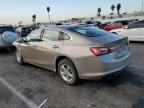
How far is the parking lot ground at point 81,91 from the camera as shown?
13.8ft

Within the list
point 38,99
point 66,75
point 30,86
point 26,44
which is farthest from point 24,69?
point 38,99

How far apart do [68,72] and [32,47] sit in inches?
75.7

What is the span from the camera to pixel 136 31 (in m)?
12.1

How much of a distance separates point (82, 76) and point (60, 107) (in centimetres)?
101

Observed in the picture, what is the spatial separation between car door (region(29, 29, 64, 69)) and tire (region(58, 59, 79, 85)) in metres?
0.31

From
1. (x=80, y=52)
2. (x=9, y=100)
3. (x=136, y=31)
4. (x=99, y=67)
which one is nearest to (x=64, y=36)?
(x=80, y=52)

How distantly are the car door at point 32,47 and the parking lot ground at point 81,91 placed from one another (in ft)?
2.11

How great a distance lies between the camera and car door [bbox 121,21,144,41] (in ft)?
38.8

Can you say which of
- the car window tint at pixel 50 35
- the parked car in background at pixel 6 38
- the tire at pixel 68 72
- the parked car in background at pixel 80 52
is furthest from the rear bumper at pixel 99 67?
the parked car in background at pixel 6 38

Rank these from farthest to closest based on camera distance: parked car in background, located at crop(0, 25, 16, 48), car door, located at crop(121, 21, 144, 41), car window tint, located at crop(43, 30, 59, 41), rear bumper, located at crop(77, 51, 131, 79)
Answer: car door, located at crop(121, 21, 144, 41) < parked car in background, located at crop(0, 25, 16, 48) < car window tint, located at crop(43, 30, 59, 41) < rear bumper, located at crop(77, 51, 131, 79)

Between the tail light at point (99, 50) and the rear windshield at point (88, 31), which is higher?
the rear windshield at point (88, 31)

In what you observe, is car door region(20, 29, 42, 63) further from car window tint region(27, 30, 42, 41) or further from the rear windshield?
the rear windshield

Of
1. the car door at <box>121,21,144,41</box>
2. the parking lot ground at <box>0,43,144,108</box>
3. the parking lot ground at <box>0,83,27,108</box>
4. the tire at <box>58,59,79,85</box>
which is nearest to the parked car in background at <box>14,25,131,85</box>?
the tire at <box>58,59,79,85</box>

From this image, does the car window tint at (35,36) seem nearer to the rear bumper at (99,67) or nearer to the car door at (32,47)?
the car door at (32,47)
